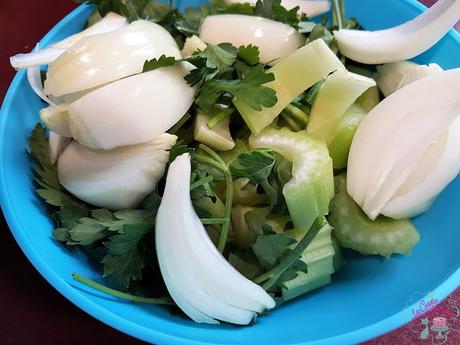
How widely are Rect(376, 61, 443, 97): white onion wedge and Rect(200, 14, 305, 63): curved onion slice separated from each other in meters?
0.15

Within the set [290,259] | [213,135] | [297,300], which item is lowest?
[297,300]

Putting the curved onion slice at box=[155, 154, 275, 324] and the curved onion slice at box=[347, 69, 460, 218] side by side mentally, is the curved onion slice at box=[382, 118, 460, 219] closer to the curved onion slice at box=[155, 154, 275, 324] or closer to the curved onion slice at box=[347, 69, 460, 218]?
the curved onion slice at box=[347, 69, 460, 218]

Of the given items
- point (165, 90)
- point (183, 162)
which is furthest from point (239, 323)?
point (165, 90)

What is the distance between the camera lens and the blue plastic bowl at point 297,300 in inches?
29.1

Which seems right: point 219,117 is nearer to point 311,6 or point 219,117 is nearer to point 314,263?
point 314,263

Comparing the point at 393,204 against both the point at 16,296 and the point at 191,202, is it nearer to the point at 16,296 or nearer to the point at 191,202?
the point at 191,202

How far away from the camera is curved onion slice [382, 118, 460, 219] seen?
31.2 inches

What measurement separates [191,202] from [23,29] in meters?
0.75

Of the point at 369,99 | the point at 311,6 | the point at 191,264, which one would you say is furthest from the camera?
the point at 311,6

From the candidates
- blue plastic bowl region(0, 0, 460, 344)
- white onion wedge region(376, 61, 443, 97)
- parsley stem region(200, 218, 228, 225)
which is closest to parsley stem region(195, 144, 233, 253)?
parsley stem region(200, 218, 228, 225)

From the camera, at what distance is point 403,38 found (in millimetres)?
894

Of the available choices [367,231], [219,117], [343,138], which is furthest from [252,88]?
[367,231]

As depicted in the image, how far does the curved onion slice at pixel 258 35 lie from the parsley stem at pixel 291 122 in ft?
0.34

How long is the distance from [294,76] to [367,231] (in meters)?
0.26
